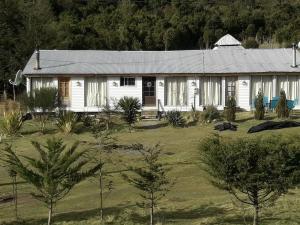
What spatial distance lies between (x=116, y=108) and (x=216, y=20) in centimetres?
3563

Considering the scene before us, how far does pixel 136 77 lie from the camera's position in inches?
1233

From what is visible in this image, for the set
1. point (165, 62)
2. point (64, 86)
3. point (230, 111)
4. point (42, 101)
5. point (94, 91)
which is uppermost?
point (165, 62)

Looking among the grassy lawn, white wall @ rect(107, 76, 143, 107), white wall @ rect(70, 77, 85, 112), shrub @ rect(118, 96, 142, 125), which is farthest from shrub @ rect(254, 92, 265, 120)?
white wall @ rect(70, 77, 85, 112)

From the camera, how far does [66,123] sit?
25.8 m

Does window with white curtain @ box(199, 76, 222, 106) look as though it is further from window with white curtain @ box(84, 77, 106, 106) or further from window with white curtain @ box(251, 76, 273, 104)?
window with white curtain @ box(84, 77, 106, 106)

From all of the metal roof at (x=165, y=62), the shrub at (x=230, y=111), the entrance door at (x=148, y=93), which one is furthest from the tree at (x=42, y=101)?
the shrub at (x=230, y=111)

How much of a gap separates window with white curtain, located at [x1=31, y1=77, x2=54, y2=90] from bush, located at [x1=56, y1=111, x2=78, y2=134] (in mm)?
5389

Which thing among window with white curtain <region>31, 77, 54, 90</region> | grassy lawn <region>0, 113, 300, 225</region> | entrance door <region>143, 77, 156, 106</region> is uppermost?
window with white curtain <region>31, 77, 54, 90</region>

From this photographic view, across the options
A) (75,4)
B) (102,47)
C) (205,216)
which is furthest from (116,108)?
(75,4)

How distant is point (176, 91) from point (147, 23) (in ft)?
102

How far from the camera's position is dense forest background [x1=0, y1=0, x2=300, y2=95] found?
49.8 metres

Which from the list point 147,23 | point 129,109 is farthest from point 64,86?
point 147,23

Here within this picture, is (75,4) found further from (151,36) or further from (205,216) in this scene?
(205,216)

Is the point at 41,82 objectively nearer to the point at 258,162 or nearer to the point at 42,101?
the point at 42,101
